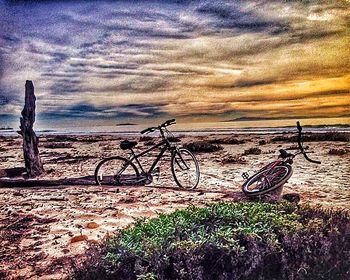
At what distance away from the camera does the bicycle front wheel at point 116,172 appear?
3502 millimetres

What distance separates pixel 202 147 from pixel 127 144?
0.58 m

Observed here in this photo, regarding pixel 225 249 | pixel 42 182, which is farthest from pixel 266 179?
pixel 42 182

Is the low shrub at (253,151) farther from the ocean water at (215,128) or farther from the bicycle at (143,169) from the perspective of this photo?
the bicycle at (143,169)

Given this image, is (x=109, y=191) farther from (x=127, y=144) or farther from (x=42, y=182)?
(x=42, y=182)

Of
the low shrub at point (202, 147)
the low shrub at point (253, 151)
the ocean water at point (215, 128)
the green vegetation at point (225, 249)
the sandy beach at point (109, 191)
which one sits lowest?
the green vegetation at point (225, 249)

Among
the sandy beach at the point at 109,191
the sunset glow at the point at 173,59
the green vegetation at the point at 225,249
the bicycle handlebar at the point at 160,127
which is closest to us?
the green vegetation at the point at 225,249

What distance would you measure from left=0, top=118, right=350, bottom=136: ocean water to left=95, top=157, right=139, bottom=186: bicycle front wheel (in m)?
0.30

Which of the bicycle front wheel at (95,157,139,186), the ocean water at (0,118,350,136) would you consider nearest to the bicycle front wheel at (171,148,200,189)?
the ocean water at (0,118,350,136)

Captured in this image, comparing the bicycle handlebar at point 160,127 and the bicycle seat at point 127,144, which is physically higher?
the bicycle handlebar at point 160,127

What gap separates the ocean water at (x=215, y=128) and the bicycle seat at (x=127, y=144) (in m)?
0.11

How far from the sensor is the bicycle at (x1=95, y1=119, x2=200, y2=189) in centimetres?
350

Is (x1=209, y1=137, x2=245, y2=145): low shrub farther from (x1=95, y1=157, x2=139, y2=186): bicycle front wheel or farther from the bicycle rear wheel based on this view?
(x1=95, y1=157, x2=139, y2=186): bicycle front wheel

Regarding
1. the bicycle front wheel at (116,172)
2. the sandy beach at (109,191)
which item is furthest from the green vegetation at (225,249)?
the bicycle front wheel at (116,172)

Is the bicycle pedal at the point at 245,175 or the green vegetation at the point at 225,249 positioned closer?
the green vegetation at the point at 225,249
